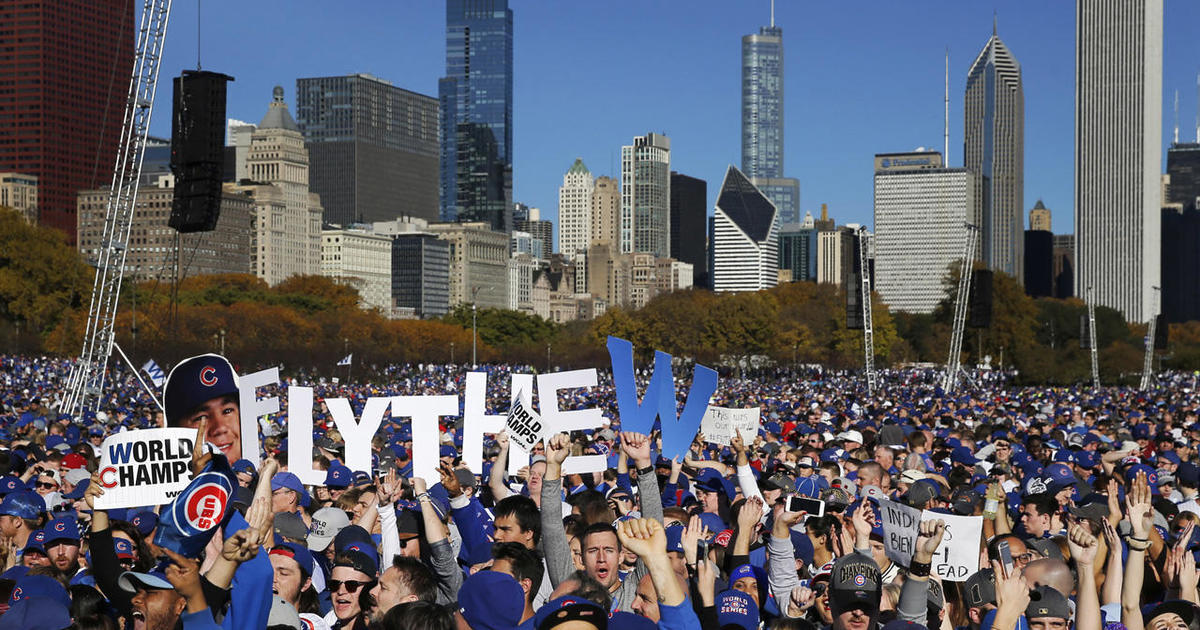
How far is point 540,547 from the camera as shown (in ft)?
25.0

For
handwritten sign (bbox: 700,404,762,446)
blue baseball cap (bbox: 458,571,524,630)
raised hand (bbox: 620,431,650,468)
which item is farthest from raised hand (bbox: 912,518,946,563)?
handwritten sign (bbox: 700,404,762,446)

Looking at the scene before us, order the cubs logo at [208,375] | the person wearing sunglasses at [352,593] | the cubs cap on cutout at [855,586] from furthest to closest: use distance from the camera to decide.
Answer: the cubs logo at [208,375] → the person wearing sunglasses at [352,593] → the cubs cap on cutout at [855,586]

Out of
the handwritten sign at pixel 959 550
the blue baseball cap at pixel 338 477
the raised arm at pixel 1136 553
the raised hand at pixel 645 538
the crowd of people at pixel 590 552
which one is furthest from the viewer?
the blue baseball cap at pixel 338 477

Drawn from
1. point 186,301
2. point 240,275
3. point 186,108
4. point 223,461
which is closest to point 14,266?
point 186,301

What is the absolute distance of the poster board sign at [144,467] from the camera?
7066 millimetres

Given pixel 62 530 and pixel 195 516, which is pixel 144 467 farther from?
pixel 195 516

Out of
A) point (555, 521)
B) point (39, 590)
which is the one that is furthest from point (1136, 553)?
point (39, 590)

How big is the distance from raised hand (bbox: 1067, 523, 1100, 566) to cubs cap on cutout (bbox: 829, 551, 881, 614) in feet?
3.05

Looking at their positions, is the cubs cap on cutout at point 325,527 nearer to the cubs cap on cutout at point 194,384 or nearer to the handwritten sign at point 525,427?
the cubs cap on cutout at point 194,384

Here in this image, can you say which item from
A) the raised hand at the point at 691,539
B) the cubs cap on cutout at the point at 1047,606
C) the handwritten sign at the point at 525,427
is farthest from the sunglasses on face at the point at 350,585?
the handwritten sign at the point at 525,427

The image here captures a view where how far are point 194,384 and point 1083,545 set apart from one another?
697 centimetres

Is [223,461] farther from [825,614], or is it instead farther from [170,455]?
[825,614]

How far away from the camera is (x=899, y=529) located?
7.77 meters

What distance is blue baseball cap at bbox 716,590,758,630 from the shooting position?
249 inches
